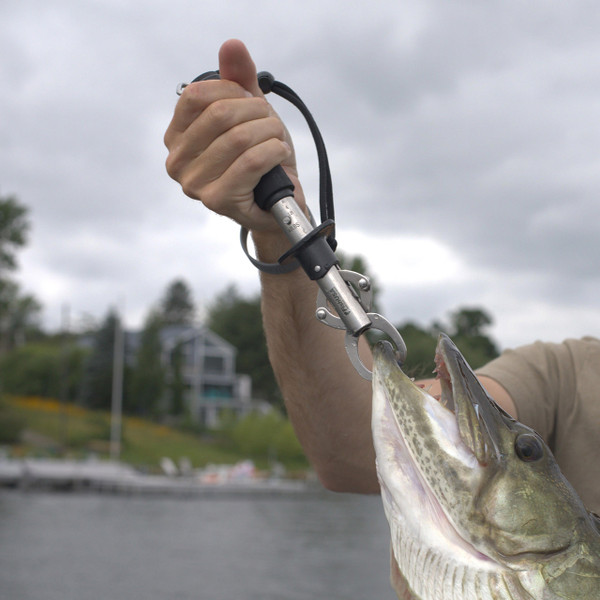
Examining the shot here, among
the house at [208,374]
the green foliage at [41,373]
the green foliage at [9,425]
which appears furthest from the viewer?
the house at [208,374]

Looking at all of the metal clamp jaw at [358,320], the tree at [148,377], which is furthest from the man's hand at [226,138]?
the tree at [148,377]

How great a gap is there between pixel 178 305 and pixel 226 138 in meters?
96.4

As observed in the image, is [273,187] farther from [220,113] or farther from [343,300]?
[343,300]

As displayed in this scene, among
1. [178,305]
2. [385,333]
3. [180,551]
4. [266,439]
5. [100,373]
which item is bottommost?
[180,551]

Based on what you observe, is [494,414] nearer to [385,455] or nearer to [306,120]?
[385,455]

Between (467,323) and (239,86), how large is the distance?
8539 cm

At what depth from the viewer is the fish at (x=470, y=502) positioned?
139cm

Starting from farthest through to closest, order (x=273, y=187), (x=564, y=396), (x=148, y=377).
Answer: (x=148, y=377), (x=564, y=396), (x=273, y=187)

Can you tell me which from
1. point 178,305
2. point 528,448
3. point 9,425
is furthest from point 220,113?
point 178,305

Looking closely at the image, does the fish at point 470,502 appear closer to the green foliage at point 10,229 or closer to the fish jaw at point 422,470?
the fish jaw at point 422,470

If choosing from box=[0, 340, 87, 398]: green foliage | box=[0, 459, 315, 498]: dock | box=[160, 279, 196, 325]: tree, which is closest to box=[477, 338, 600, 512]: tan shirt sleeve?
box=[0, 459, 315, 498]: dock

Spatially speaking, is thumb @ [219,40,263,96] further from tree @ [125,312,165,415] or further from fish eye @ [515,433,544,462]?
tree @ [125,312,165,415]

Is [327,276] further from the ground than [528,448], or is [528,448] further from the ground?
[327,276]

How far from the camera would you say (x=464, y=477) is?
1.42 m
